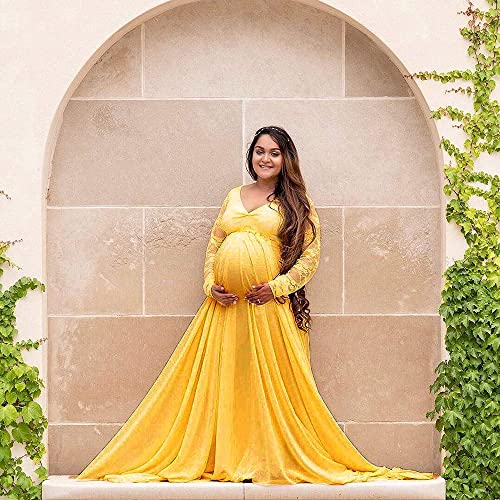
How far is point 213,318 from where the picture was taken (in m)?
5.79

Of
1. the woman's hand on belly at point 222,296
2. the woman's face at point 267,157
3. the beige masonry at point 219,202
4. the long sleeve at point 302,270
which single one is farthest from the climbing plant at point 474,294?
the woman's hand on belly at point 222,296

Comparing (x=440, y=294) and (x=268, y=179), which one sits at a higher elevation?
(x=268, y=179)

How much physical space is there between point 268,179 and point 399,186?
30.1 inches

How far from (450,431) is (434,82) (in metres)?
1.83

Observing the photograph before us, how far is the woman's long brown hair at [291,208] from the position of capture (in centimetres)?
573

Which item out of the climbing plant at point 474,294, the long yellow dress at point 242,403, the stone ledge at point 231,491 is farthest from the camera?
the climbing plant at point 474,294

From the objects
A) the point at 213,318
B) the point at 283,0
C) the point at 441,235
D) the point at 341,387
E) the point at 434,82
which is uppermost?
the point at 283,0

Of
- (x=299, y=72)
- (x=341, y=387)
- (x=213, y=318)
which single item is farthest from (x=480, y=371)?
(x=299, y=72)

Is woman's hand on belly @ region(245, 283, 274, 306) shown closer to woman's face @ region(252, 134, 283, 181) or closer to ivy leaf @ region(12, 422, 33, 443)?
woman's face @ region(252, 134, 283, 181)

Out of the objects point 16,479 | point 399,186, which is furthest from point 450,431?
point 16,479

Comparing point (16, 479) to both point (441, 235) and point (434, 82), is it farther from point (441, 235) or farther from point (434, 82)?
point (434, 82)

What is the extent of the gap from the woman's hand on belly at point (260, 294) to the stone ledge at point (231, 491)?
3.01 ft

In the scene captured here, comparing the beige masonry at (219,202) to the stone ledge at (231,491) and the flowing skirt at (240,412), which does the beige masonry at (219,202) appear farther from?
the stone ledge at (231,491)

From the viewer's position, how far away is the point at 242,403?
5723mm
